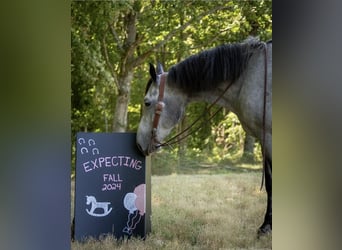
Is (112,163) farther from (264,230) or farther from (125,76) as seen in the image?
(125,76)

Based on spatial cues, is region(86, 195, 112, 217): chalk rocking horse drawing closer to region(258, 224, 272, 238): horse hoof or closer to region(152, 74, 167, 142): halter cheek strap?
region(152, 74, 167, 142): halter cheek strap

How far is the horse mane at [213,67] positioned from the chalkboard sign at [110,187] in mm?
654

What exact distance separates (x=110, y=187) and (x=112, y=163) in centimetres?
20

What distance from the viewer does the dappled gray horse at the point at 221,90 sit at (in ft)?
10.9

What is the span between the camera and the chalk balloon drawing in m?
3.56

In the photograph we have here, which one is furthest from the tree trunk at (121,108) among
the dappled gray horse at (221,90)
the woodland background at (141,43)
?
the dappled gray horse at (221,90)

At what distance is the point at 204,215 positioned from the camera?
4.71 m

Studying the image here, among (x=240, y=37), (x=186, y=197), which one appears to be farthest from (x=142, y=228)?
(x=240, y=37)

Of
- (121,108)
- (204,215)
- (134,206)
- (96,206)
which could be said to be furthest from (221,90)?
(121,108)

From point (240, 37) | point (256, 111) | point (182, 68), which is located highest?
point (240, 37)

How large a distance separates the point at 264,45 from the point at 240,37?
16.5 ft

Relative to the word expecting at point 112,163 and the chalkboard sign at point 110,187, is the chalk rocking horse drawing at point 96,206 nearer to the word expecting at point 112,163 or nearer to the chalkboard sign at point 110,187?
the chalkboard sign at point 110,187
